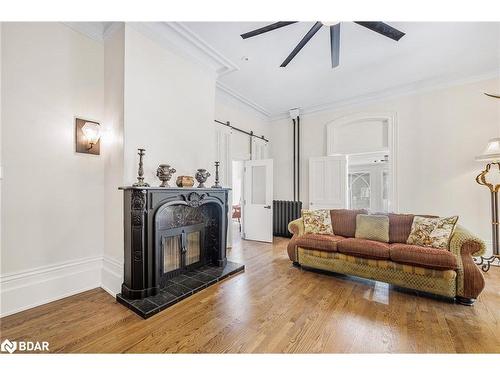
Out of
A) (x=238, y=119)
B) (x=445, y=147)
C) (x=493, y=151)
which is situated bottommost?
(x=493, y=151)

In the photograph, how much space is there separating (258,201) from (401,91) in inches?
149

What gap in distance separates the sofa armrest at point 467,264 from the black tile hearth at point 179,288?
2.58 metres

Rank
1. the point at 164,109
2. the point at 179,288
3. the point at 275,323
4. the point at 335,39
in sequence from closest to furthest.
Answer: the point at 275,323 → the point at 335,39 → the point at 179,288 → the point at 164,109

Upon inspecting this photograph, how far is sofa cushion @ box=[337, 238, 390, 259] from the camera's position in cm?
274

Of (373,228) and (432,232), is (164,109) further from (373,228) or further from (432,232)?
(432,232)

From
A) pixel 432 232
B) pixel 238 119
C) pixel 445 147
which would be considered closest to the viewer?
pixel 432 232

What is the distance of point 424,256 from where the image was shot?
250cm

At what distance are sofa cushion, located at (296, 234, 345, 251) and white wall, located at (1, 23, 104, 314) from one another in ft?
9.00

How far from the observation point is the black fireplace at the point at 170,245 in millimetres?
2326

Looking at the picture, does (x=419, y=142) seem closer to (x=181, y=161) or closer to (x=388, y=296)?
(x=388, y=296)

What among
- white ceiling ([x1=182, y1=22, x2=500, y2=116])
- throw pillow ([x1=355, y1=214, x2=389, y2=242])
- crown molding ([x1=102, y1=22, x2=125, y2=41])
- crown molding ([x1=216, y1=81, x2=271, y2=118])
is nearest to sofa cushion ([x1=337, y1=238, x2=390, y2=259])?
throw pillow ([x1=355, y1=214, x2=389, y2=242])

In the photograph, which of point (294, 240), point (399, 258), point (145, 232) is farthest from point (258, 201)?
point (145, 232)

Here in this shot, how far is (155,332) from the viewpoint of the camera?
73.7 inches

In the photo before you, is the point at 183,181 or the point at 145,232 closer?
the point at 145,232
